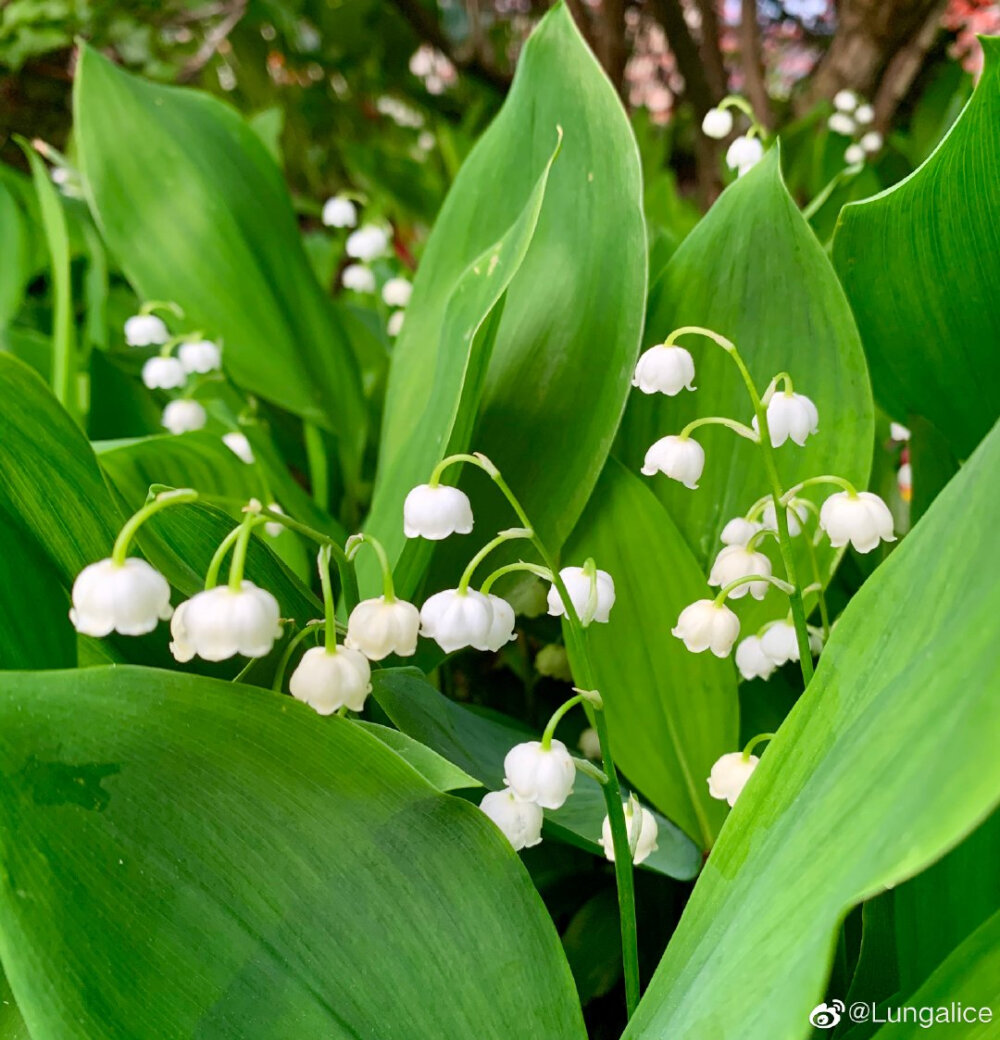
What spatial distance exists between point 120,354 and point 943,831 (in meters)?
1.08

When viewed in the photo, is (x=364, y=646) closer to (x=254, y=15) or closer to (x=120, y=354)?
(x=120, y=354)

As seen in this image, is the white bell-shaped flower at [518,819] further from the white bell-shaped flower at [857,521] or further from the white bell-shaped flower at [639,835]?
the white bell-shaped flower at [857,521]

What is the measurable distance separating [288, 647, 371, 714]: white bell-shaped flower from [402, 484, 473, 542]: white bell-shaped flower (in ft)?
0.30

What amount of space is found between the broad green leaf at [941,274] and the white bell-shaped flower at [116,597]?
0.40 m

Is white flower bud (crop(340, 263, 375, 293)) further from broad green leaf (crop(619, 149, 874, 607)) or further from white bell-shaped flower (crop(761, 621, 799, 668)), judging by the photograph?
white bell-shaped flower (crop(761, 621, 799, 668))

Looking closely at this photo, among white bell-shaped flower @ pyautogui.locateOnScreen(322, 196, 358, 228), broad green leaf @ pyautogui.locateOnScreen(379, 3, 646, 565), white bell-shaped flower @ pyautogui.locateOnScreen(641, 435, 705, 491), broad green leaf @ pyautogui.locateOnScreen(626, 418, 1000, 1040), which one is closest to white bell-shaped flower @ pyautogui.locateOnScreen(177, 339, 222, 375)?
broad green leaf @ pyautogui.locateOnScreen(379, 3, 646, 565)

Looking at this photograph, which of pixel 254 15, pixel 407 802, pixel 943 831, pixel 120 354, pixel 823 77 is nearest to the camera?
pixel 943 831

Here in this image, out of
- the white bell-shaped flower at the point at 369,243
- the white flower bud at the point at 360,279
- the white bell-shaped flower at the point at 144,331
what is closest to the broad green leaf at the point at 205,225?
the white bell-shaped flower at the point at 144,331

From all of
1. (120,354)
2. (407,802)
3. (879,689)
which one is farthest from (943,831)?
(120,354)

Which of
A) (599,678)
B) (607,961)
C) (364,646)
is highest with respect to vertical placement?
(364,646)

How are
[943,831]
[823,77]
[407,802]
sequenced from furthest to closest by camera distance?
[823,77], [407,802], [943,831]

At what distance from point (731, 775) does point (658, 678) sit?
0.38 feet

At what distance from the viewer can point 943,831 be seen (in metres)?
0.23

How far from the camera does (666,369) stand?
0.47 metres
